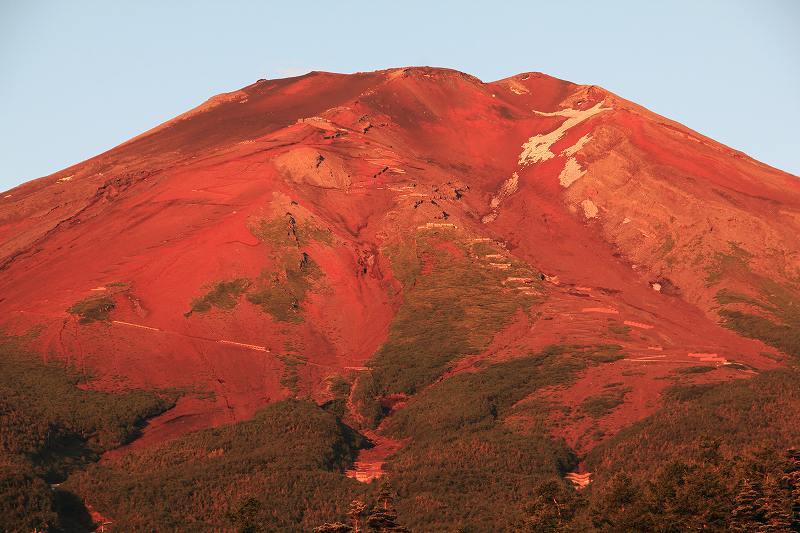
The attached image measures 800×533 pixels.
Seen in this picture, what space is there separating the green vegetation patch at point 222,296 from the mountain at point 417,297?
36 cm

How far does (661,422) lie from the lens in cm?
8275

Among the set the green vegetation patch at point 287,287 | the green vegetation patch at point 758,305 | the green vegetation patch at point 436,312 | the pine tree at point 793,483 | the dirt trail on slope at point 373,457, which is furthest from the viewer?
the green vegetation patch at point 758,305

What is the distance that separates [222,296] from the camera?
10062 cm

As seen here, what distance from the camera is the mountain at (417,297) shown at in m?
82.9

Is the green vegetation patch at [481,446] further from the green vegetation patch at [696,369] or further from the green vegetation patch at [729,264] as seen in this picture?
the green vegetation patch at [729,264]

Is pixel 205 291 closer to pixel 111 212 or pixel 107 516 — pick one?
pixel 111 212

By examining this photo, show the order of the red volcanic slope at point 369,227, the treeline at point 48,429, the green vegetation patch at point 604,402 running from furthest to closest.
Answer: the red volcanic slope at point 369,227 → the green vegetation patch at point 604,402 → the treeline at point 48,429

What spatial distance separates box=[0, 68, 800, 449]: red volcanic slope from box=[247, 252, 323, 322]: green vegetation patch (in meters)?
1.03

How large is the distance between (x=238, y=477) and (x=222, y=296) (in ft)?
84.0

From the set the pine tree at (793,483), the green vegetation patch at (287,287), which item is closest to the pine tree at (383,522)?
the pine tree at (793,483)

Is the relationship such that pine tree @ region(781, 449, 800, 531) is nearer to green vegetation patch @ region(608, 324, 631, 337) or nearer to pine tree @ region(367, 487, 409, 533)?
pine tree @ region(367, 487, 409, 533)

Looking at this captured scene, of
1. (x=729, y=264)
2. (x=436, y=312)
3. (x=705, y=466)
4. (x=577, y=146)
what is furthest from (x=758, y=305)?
(x=705, y=466)

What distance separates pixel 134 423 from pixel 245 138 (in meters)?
53.3

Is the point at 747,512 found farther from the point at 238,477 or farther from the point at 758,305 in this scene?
the point at 758,305
